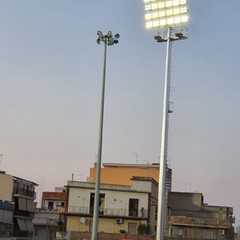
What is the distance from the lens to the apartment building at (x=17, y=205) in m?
75.4

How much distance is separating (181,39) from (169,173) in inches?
2201

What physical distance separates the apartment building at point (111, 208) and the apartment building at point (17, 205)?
46.1ft

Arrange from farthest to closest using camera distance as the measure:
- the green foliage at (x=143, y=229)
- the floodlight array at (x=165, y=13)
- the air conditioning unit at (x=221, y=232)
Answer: the air conditioning unit at (x=221, y=232) < the green foliage at (x=143, y=229) < the floodlight array at (x=165, y=13)

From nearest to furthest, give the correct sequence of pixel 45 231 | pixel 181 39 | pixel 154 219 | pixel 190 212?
pixel 181 39 < pixel 154 219 < pixel 45 231 < pixel 190 212

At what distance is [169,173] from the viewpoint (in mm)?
89375

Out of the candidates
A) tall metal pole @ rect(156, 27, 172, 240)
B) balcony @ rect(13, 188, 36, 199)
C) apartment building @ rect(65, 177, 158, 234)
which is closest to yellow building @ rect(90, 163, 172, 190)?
apartment building @ rect(65, 177, 158, 234)

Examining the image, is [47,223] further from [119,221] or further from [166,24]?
[166,24]

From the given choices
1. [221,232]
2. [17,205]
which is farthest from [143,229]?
[17,205]

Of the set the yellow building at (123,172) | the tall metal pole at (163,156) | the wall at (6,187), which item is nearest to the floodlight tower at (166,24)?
the tall metal pole at (163,156)

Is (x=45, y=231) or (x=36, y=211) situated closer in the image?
(x=45, y=231)

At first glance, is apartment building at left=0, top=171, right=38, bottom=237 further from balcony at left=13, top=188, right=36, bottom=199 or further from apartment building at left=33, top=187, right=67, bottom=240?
apartment building at left=33, top=187, right=67, bottom=240

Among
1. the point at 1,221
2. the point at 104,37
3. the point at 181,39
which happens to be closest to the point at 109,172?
the point at 1,221

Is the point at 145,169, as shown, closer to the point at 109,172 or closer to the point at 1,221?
the point at 109,172

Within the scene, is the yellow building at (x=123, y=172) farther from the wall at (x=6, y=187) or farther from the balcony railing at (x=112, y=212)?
the wall at (x=6, y=187)
